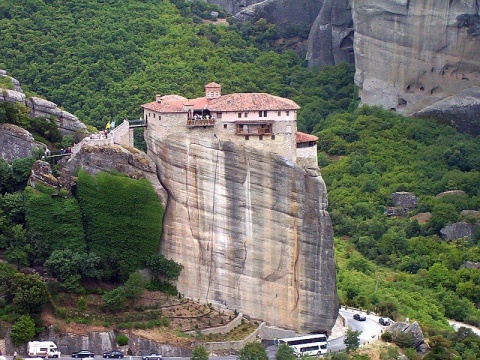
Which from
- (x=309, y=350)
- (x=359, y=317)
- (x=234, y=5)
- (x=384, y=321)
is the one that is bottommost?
(x=384, y=321)

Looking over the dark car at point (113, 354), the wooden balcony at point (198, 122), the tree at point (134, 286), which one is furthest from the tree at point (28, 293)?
the wooden balcony at point (198, 122)

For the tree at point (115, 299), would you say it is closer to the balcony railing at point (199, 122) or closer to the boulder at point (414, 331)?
the balcony railing at point (199, 122)

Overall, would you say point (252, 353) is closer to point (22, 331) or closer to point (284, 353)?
point (284, 353)

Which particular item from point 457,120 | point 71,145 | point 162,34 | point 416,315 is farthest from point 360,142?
point 71,145

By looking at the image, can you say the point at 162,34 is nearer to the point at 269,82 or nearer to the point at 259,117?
the point at 269,82

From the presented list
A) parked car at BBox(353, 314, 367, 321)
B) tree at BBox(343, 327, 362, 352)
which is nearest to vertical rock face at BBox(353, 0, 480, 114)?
parked car at BBox(353, 314, 367, 321)

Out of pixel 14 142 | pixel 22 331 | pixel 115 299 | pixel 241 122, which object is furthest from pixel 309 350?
pixel 14 142
